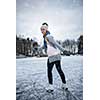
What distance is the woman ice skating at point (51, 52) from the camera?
5.98 ft

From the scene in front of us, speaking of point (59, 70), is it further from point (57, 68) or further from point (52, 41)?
point (52, 41)

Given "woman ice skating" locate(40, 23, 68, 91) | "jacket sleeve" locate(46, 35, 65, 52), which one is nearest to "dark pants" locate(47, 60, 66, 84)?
"woman ice skating" locate(40, 23, 68, 91)

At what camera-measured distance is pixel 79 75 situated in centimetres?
190

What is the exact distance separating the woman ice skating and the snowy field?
0.10 feet

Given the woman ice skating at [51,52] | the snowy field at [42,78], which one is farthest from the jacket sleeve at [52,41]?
the snowy field at [42,78]

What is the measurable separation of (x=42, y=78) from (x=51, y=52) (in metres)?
0.24

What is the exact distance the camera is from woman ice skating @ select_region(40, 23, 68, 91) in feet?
5.98

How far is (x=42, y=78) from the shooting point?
1.81 metres

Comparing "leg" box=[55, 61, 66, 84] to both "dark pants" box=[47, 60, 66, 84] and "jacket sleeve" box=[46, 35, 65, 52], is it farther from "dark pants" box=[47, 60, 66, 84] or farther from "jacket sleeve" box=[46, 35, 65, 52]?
"jacket sleeve" box=[46, 35, 65, 52]

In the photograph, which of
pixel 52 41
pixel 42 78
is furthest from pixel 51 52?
pixel 42 78

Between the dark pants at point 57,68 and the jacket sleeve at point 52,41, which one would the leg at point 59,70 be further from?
the jacket sleeve at point 52,41
